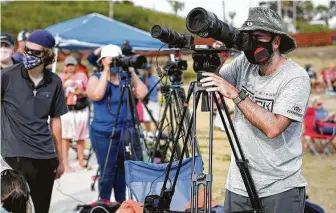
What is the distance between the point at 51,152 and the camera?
383 centimetres

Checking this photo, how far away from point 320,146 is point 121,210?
23.4ft

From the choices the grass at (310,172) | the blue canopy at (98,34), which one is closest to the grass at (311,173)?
the grass at (310,172)

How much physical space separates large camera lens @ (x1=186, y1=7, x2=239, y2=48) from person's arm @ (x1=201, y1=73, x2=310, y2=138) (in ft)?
0.60

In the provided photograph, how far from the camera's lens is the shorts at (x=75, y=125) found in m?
7.42

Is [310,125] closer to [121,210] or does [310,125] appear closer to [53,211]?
[53,211]

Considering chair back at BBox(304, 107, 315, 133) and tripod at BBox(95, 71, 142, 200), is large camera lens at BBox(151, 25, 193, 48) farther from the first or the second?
chair back at BBox(304, 107, 315, 133)

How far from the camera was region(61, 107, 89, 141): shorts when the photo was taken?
742 centimetres

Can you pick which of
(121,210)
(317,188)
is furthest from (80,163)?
(121,210)

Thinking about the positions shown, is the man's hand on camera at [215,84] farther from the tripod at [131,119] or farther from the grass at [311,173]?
the grass at [311,173]

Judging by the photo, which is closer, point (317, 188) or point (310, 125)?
point (317, 188)

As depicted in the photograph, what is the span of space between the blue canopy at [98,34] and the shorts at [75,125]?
1964mm

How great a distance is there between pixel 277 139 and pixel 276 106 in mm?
178

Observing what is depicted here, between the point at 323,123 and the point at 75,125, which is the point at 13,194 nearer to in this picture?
the point at 75,125

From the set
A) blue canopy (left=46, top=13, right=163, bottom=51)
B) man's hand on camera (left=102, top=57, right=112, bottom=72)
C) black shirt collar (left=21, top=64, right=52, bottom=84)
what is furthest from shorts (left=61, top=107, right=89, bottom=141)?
black shirt collar (left=21, top=64, right=52, bottom=84)
